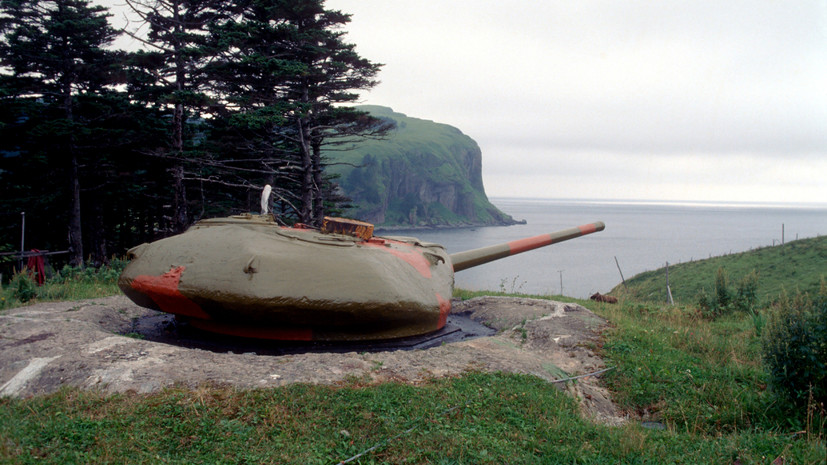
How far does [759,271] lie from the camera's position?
23312mm

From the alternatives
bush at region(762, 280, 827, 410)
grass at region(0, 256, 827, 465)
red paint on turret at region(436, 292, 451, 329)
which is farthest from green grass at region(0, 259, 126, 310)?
bush at region(762, 280, 827, 410)

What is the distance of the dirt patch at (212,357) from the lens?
498 cm

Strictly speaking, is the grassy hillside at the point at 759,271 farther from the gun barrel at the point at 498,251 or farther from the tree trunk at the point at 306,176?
the tree trunk at the point at 306,176

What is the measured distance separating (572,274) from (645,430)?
117 feet

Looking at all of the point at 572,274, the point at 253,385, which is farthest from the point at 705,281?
the point at 253,385

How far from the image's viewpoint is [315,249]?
21.0 feet

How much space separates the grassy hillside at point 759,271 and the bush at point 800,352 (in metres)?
14.7

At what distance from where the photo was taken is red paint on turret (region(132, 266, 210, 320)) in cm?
593

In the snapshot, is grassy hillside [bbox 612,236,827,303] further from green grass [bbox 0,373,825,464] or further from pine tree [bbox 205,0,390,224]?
green grass [bbox 0,373,825,464]

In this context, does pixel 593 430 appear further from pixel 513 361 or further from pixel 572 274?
pixel 572 274

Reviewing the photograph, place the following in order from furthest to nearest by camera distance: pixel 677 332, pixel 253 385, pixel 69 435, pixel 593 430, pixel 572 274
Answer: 1. pixel 572 274
2. pixel 677 332
3. pixel 253 385
4. pixel 593 430
5. pixel 69 435

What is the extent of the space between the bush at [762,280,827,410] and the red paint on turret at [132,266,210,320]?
245 inches

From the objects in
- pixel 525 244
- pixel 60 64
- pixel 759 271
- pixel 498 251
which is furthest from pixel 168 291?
pixel 759 271

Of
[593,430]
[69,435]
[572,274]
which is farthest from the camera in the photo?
[572,274]
